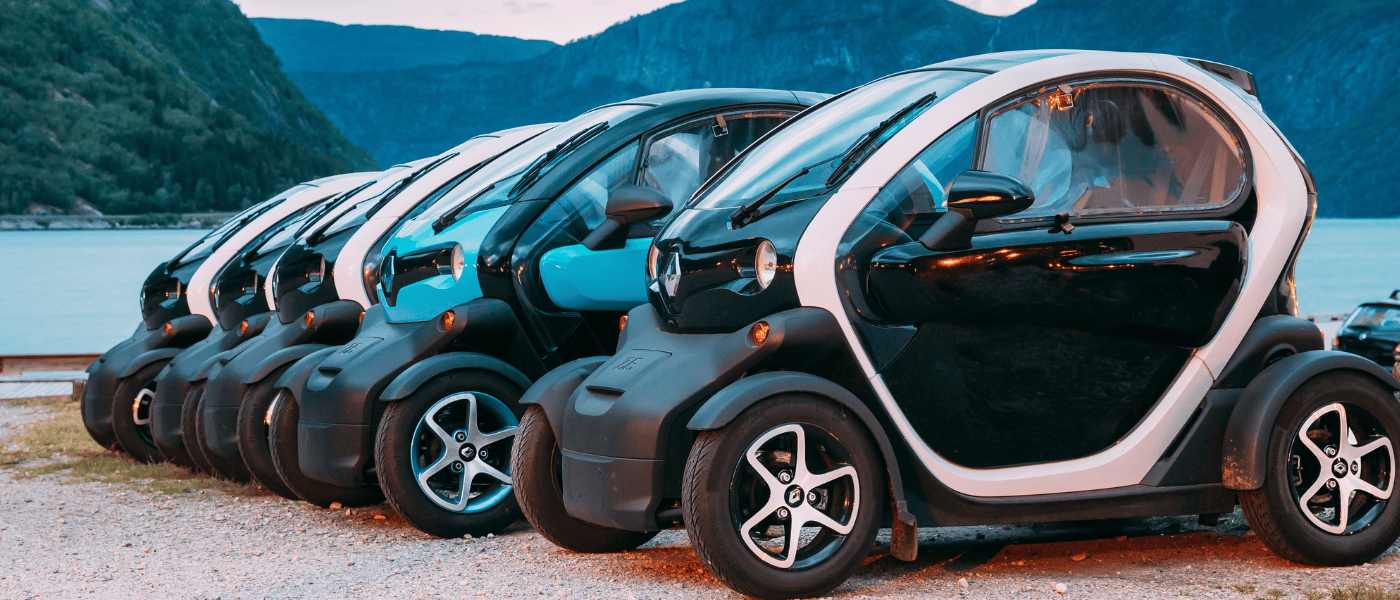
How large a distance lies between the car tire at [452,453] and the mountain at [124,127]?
342ft

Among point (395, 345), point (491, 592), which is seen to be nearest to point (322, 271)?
point (395, 345)

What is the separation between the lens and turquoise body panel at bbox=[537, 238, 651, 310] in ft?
19.0

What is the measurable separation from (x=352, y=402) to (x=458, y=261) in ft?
2.67

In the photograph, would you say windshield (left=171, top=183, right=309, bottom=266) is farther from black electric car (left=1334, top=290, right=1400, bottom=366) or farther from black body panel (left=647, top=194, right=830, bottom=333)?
black electric car (left=1334, top=290, right=1400, bottom=366)

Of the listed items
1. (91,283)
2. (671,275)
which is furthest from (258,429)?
(91,283)

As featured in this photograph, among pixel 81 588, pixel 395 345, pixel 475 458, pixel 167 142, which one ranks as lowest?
pixel 81 588

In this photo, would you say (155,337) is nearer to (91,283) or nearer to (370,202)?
(370,202)

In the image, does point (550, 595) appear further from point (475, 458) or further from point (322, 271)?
point (322, 271)

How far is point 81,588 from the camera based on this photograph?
15.2 ft

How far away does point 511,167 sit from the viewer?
21.3ft

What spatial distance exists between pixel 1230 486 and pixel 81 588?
4008mm

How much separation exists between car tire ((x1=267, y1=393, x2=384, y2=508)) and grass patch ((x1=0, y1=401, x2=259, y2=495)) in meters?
1.11

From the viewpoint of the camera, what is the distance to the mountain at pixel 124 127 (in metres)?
105

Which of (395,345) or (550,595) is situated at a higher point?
(395,345)
